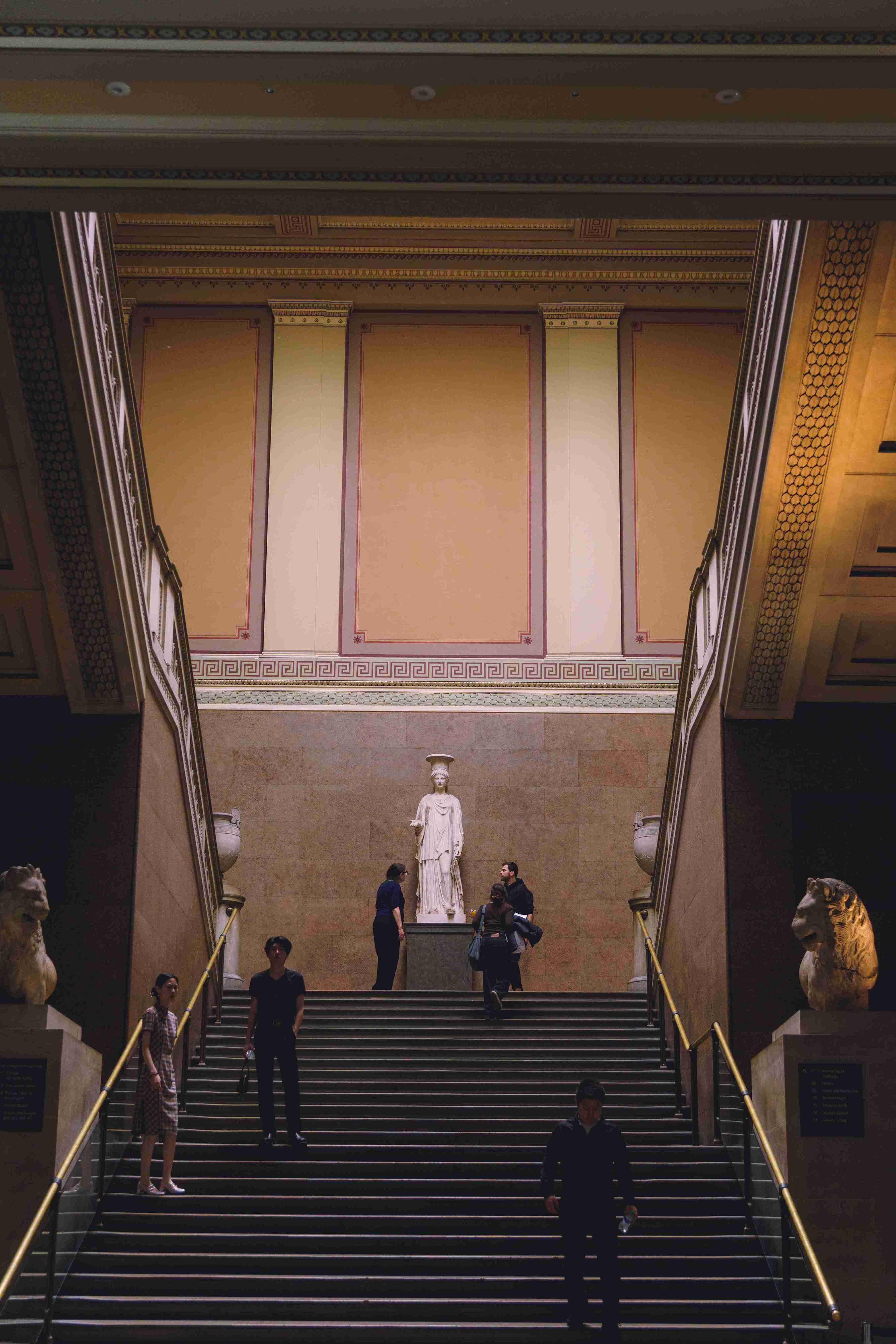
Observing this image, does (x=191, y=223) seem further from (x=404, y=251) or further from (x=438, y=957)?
(x=438, y=957)

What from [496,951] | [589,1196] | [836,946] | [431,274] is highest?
[431,274]

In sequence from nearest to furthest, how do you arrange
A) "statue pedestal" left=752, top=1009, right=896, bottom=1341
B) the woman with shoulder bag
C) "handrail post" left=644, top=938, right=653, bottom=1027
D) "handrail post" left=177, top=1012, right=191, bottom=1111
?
"statue pedestal" left=752, top=1009, right=896, bottom=1341
"handrail post" left=177, top=1012, right=191, bottom=1111
the woman with shoulder bag
"handrail post" left=644, top=938, right=653, bottom=1027

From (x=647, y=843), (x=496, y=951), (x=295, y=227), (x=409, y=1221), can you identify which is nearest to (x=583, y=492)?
(x=295, y=227)

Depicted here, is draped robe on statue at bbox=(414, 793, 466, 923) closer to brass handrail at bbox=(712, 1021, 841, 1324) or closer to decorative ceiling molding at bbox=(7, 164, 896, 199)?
brass handrail at bbox=(712, 1021, 841, 1324)

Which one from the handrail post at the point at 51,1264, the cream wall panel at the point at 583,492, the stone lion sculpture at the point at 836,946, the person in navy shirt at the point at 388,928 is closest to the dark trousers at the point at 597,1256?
the stone lion sculpture at the point at 836,946

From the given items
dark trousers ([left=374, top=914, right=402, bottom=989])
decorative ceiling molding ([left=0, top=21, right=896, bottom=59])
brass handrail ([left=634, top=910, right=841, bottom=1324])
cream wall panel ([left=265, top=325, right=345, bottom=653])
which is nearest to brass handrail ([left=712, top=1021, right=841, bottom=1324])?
brass handrail ([left=634, top=910, right=841, bottom=1324])

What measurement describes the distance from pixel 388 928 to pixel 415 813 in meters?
3.88

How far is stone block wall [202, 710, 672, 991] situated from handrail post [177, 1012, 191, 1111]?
6.25 metres

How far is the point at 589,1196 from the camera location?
798cm

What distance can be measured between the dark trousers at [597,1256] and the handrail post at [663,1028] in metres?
4.51

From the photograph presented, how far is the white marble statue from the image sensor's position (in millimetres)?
17906

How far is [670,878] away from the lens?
1400cm

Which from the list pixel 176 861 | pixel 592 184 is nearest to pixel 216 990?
pixel 176 861

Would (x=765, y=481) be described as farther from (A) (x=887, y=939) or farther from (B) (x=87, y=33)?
(B) (x=87, y=33)
